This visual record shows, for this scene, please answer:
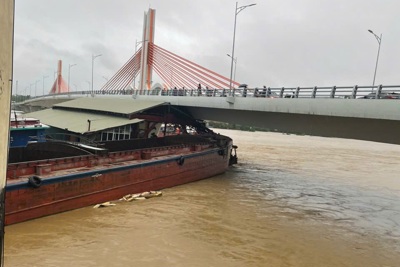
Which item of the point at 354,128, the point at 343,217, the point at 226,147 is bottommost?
the point at 343,217

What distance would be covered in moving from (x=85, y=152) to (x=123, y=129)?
13.7m

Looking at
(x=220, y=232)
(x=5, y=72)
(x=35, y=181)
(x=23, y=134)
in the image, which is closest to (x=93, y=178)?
(x=35, y=181)

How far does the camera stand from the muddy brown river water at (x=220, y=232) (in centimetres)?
1131

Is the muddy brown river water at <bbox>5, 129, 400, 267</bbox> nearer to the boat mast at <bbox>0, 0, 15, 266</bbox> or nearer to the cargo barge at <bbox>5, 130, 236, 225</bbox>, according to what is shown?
the cargo barge at <bbox>5, 130, 236, 225</bbox>

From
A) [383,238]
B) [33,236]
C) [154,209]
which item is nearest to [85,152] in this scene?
[154,209]

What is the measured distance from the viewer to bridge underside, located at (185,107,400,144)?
595 inches

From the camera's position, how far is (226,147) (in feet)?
97.2

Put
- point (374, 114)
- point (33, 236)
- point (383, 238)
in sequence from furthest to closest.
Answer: point (383, 238) < point (374, 114) < point (33, 236)

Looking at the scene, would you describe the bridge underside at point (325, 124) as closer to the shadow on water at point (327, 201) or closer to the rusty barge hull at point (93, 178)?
the shadow on water at point (327, 201)

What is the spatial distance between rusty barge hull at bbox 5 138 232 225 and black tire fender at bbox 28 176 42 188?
0.11m

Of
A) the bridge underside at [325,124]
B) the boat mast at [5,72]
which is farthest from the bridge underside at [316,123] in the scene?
the boat mast at [5,72]

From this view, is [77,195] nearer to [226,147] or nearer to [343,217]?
[343,217]

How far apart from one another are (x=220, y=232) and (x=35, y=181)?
786 centimetres

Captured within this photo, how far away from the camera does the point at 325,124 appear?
59.0 feet
